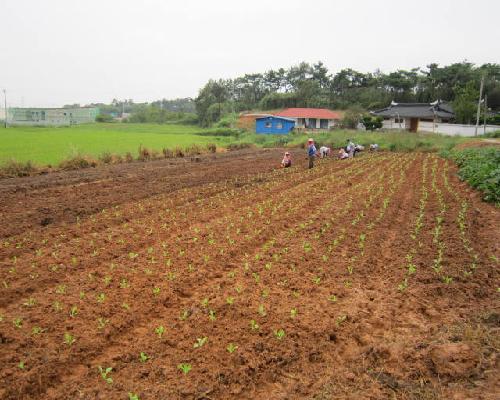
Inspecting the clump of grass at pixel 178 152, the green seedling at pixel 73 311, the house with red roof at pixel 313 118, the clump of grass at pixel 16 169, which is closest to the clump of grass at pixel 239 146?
the clump of grass at pixel 178 152

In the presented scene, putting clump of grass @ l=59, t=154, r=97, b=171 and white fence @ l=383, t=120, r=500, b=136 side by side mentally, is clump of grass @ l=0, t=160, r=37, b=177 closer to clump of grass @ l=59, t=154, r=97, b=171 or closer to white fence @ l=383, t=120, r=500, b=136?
clump of grass @ l=59, t=154, r=97, b=171

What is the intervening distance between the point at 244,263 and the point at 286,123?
45719 mm

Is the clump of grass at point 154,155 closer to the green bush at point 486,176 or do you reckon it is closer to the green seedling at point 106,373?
the green bush at point 486,176

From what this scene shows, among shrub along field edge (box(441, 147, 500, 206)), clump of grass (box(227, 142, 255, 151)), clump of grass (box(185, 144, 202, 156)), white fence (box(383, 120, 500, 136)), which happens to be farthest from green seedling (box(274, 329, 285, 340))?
white fence (box(383, 120, 500, 136))

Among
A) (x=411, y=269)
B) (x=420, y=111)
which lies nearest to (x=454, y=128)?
(x=420, y=111)

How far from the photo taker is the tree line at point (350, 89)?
1851 inches

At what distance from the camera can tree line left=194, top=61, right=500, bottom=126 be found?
154 ft

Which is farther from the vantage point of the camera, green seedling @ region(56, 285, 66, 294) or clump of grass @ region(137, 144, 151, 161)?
clump of grass @ region(137, 144, 151, 161)

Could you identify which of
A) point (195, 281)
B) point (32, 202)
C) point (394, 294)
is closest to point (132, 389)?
point (195, 281)

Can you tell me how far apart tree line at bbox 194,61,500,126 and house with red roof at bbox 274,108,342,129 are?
11.1 feet

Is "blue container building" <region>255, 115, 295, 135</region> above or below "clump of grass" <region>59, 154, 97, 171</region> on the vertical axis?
above

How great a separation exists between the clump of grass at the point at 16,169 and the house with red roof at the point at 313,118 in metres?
39.0

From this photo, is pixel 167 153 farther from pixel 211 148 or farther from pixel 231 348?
pixel 231 348

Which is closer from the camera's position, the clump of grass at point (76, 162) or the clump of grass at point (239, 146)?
the clump of grass at point (76, 162)
